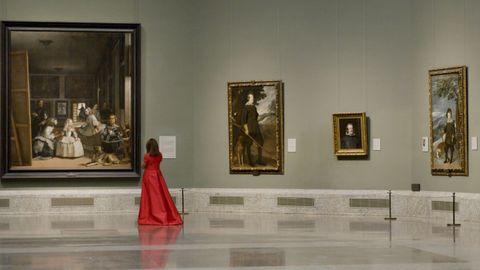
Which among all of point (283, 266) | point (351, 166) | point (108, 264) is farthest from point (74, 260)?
point (351, 166)

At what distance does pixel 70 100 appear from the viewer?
30.2 metres

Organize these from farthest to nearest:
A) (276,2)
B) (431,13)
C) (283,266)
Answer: (276,2)
(431,13)
(283,266)

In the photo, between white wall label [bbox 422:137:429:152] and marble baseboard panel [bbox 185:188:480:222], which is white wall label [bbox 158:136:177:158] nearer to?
marble baseboard panel [bbox 185:188:480:222]

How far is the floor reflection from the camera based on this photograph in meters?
15.7

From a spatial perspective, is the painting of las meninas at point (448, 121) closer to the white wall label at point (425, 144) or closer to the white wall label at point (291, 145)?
the white wall label at point (425, 144)

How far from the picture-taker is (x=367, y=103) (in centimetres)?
2834

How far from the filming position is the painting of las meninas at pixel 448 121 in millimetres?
25266

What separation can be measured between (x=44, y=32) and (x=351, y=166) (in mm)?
10486

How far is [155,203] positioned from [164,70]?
738cm

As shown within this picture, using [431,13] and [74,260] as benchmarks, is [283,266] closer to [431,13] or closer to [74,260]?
[74,260]

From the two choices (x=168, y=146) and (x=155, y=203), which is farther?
(x=168, y=146)

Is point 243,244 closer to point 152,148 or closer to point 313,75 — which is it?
point 152,148

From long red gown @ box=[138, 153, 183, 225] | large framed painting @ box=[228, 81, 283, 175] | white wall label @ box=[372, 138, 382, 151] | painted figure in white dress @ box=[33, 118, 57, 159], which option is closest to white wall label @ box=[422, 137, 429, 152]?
white wall label @ box=[372, 138, 382, 151]

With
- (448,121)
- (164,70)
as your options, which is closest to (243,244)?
(448,121)
